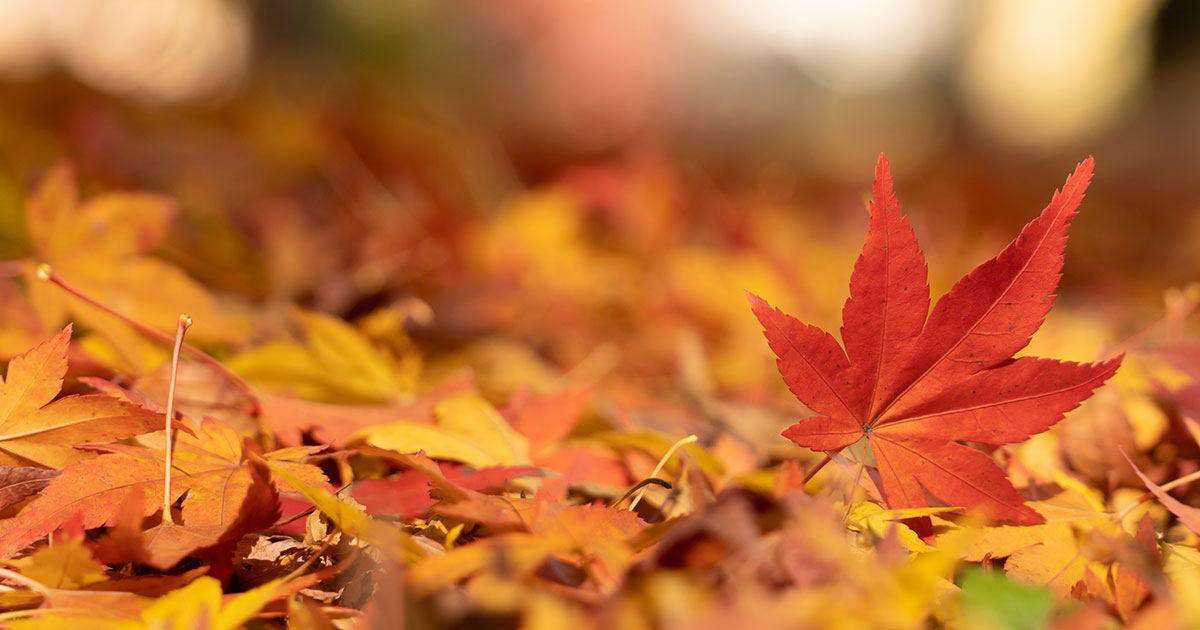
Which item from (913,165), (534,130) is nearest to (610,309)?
(534,130)

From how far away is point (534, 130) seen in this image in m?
2.76

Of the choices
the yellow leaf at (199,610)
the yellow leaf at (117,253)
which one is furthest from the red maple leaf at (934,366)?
the yellow leaf at (117,253)

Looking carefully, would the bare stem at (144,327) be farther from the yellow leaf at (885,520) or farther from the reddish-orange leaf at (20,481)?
the yellow leaf at (885,520)

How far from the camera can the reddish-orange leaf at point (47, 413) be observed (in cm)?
39

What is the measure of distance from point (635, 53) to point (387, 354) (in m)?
3.82

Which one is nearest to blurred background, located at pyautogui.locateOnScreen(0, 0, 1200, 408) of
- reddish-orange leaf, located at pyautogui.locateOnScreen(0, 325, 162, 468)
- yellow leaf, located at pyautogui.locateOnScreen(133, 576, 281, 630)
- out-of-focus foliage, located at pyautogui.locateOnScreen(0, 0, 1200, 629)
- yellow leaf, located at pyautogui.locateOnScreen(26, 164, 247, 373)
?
out-of-focus foliage, located at pyautogui.locateOnScreen(0, 0, 1200, 629)

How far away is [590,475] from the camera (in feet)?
1.61

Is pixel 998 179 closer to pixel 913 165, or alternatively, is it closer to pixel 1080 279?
pixel 913 165

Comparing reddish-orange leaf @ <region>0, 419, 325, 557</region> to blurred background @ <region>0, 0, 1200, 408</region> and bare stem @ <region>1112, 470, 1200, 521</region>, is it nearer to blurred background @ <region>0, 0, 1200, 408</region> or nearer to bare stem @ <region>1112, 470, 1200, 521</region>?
blurred background @ <region>0, 0, 1200, 408</region>

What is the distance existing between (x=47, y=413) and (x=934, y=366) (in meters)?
0.48

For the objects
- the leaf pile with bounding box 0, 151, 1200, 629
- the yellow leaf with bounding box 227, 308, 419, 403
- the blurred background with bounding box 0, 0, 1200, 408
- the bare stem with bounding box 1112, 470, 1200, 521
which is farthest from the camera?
the blurred background with bounding box 0, 0, 1200, 408

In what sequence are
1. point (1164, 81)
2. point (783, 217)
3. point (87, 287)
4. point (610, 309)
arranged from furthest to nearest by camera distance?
point (1164, 81) → point (783, 217) → point (610, 309) → point (87, 287)

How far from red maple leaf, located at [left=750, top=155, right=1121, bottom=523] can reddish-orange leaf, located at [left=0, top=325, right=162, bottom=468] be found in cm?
37

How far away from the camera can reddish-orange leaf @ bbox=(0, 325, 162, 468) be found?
1.27 feet
